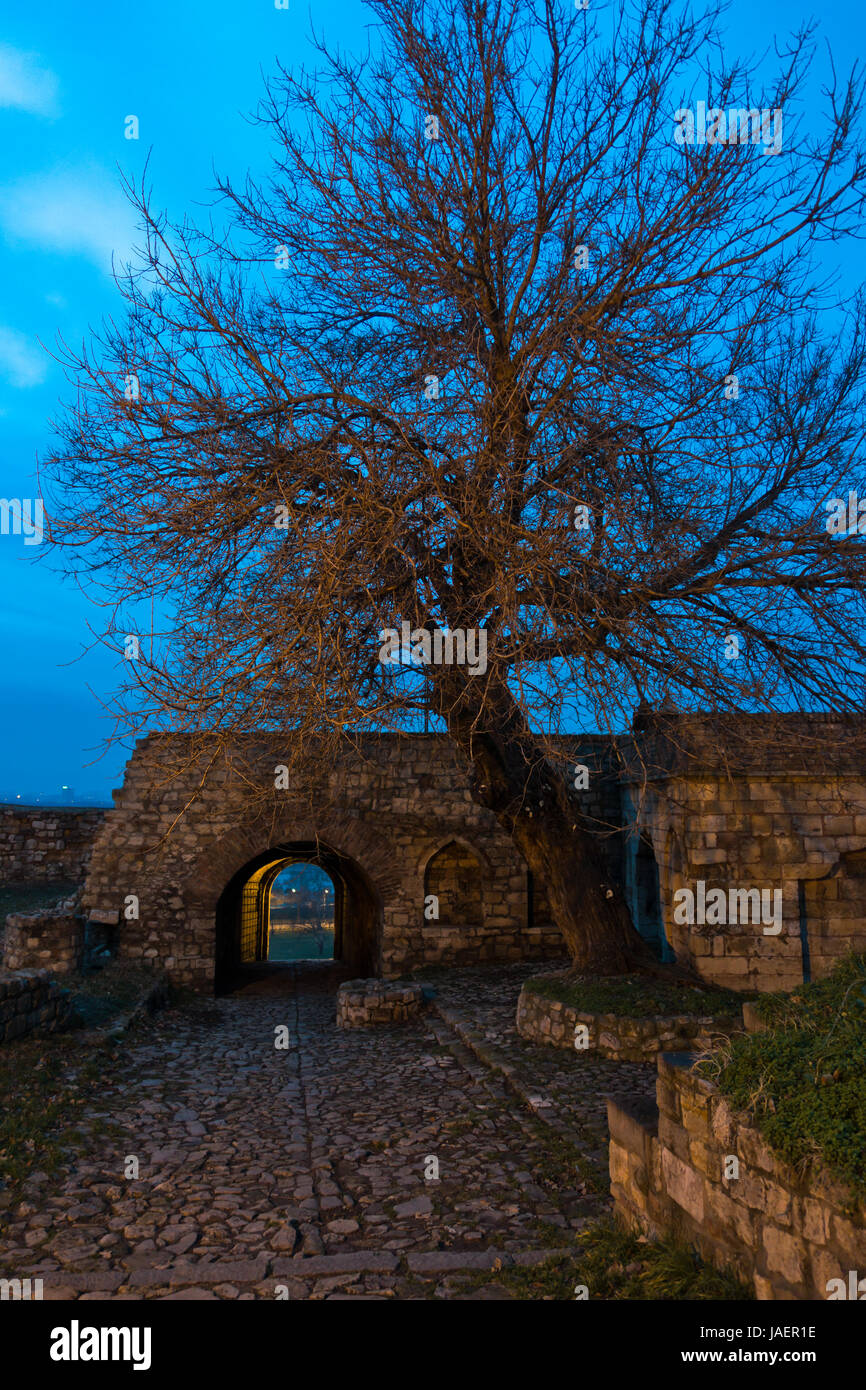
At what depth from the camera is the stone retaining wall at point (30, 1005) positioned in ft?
23.3

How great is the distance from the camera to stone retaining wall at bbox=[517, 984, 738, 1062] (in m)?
7.12

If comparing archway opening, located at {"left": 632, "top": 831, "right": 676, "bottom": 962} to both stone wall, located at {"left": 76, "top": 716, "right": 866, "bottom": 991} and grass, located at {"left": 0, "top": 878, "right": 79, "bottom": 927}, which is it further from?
grass, located at {"left": 0, "top": 878, "right": 79, "bottom": 927}

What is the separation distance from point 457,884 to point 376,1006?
10.4 ft

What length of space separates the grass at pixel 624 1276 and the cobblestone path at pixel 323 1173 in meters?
0.16

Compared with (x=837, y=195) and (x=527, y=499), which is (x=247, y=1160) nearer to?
(x=527, y=499)

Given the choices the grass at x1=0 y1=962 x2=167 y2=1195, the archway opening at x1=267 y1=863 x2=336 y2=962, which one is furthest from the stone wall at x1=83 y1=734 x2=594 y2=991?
the archway opening at x1=267 y1=863 x2=336 y2=962

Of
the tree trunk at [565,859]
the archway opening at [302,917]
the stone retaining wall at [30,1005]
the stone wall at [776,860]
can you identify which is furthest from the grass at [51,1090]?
the archway opening at [302,917]

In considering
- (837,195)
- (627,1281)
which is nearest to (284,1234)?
(627,1281)

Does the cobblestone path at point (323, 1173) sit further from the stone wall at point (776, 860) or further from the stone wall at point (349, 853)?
the stone wall at point (349, 853)

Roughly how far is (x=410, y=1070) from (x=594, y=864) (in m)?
2.74

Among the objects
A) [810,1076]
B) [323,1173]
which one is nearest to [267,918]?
[323,1173]

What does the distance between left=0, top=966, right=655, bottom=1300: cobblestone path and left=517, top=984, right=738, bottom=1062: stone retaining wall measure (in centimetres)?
21

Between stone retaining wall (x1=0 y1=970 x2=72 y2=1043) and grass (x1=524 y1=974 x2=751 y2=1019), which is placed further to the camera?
grass (x1=524 y1=974 x2=751 y2=1019)

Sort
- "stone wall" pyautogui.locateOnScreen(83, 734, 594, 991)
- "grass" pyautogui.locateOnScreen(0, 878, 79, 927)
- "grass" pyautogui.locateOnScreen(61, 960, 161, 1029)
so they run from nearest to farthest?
1. "grass" pyautogui.locateOnScreen(61, 960, 161, 1029)
2. "stone wall" pyautogui.locateOnScreen(83, 734, 594, 991)
3. "grass" pyautogui.locateOnScreen(0, 878, 79, 927)
